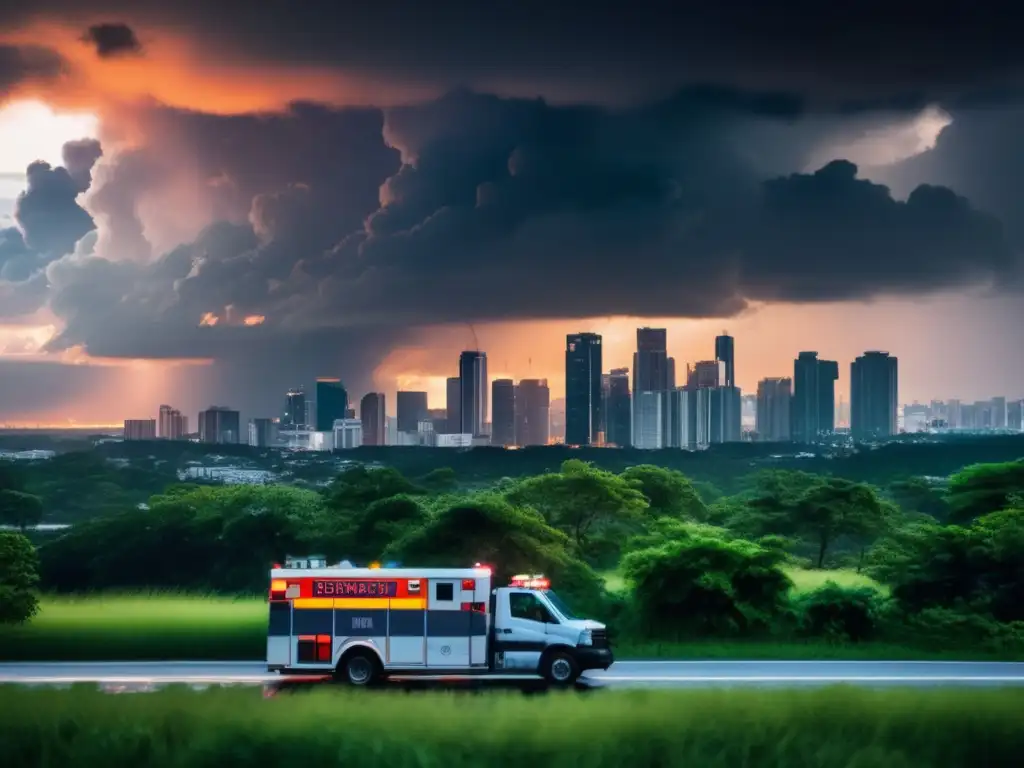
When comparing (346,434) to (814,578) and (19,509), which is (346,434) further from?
(814,578)

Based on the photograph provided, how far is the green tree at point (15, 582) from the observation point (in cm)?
4512

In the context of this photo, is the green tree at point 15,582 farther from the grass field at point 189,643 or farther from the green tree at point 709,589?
the green tree at point 709,589

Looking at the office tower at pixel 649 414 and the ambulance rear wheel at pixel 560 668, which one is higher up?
the office tower at pixel 649 414

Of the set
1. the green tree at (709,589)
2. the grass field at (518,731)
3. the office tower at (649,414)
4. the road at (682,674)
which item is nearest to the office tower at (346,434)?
the office tower at (649,414)

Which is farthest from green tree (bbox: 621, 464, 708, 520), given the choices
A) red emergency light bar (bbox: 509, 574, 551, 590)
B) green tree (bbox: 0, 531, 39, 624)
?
red emergency light bar (bbox: 509, 574, 551, 590)

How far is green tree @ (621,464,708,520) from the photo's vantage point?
6838 cm

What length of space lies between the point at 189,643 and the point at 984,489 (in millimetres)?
33228

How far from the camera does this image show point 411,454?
389 ft

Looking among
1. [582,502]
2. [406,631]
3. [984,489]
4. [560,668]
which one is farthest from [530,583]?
[984,489]

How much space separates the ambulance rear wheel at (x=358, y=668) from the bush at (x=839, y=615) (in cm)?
1639

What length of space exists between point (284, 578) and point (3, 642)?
57.9ft

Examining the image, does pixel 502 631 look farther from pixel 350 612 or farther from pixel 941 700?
pixel 941 700

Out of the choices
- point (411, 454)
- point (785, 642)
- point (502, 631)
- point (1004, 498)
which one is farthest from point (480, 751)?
point (411, 454)

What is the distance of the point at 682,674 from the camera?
1146 inches
